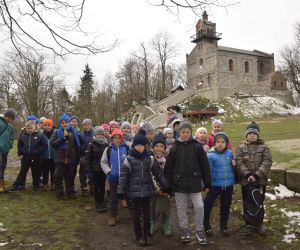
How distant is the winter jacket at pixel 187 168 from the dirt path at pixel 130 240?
0.77 meters

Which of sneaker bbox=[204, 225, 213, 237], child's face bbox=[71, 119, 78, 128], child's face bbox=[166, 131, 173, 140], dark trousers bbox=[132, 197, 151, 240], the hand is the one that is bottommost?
sneaker bbox=[204, 225, 213, 237]

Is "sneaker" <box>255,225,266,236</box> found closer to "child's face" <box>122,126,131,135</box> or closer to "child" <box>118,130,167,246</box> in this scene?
"child" <box>118,130,167,246</box>

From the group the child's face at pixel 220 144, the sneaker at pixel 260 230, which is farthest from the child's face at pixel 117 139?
the sneaker at pixel 260 230

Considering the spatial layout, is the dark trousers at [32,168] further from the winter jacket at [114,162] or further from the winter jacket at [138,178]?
the winter jacket at [138,178]

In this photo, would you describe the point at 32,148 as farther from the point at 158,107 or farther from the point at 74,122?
the point at 158,107

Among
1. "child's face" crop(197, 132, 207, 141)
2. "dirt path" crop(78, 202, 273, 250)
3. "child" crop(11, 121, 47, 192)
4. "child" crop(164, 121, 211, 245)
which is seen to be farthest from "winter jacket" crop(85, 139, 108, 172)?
"child's face" crop(197, 132, 207, 141)

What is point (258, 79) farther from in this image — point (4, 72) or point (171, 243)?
point (171, 243)

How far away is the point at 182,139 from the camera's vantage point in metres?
4.77

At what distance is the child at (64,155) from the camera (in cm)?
667

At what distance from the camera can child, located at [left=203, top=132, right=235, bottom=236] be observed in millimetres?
4801

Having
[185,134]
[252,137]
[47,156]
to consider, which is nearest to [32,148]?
[47,156]

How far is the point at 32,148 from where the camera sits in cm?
714

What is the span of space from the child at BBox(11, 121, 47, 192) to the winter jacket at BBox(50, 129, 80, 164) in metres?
0.64

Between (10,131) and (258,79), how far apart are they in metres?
49.1
